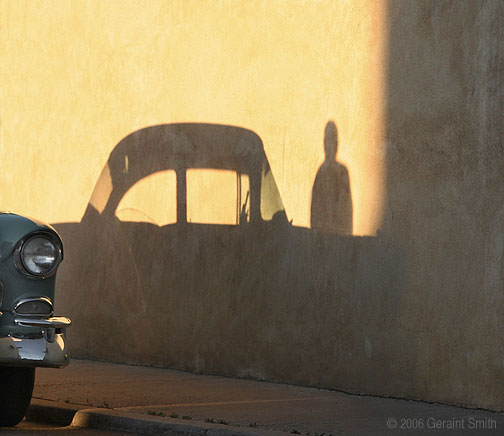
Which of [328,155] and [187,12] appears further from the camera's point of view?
[187,12]

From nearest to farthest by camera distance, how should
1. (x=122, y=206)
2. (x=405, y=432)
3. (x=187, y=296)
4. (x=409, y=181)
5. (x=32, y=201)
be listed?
(x=405, y=432) → (x=409, y=181) → (x=187, y=296) → (x=122, y=206) → (x=32, y=201)

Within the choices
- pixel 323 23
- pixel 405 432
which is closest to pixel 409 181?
pixel 323 23

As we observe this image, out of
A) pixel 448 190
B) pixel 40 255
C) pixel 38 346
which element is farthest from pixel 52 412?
pixel 448 190

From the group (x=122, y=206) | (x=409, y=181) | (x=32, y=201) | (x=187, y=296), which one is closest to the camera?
(x=409, y=181)

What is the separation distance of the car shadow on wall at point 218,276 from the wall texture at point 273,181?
2 centimetres

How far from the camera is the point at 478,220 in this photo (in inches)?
297

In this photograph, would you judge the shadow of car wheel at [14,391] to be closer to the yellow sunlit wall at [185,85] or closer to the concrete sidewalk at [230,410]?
the concrete sidewalk at [230,410]

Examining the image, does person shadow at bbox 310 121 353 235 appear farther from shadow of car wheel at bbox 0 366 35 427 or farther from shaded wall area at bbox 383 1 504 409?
shadow of car wheel at bbox 0 366 35 427

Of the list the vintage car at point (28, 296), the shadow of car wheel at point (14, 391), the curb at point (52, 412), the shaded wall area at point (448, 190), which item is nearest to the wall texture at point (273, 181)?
the shaded wall area at point (448, 190)

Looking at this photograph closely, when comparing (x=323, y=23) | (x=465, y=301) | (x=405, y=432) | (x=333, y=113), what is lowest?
(x=405, y=432)

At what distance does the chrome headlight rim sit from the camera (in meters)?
6.35

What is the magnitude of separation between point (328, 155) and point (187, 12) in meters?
2.35

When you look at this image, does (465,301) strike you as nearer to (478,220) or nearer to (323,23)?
(478,220)

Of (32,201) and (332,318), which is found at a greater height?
(32,201)
